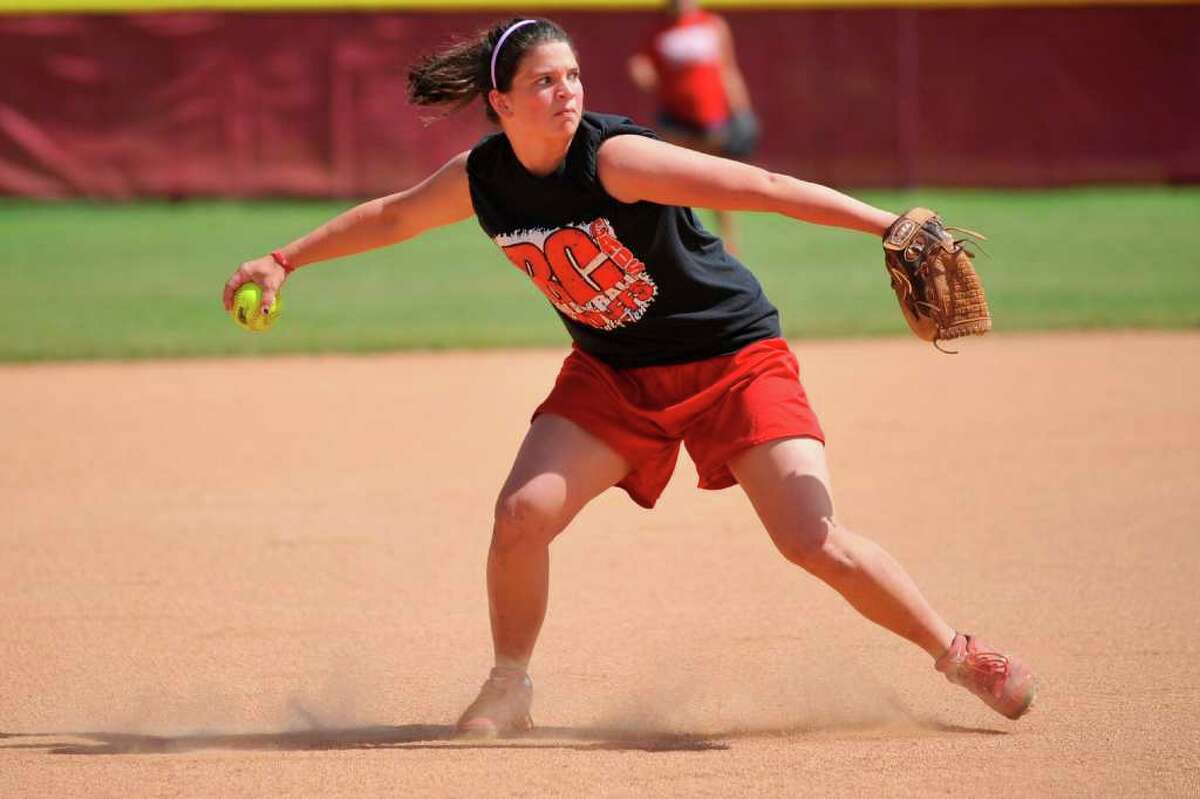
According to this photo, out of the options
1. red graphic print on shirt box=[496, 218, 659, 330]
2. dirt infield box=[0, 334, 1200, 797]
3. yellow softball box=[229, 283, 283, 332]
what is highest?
red graphic print on shirt box=[496, 218, 659, 330]

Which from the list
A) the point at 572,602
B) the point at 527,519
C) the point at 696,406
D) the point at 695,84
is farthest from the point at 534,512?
the point at 695,84

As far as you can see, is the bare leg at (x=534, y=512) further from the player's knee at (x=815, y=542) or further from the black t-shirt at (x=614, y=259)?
the player's knee at (x=815, y=542)

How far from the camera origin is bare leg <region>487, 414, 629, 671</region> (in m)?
4.09

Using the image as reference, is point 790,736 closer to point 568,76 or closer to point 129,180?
point 568,76

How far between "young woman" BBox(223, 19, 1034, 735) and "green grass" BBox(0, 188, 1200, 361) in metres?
5.84

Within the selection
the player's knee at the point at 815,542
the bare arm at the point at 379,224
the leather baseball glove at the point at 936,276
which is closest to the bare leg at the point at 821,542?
the player's knee at the point at 815,542

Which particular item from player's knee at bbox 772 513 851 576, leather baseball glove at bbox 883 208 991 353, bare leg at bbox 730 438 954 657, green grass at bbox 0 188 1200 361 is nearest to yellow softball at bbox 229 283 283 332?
bare leg at bbox 730 438 954 657

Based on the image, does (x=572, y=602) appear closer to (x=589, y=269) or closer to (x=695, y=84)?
(x=589, y=269)

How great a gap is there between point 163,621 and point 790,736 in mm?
1960

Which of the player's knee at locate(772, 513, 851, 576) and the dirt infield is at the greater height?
the player's knee at locate(772, 513, 851, 576)

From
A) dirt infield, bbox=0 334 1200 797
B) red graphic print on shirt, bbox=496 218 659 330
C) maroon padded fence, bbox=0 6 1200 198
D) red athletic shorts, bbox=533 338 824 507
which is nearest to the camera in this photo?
dirt infield, bbox=0 334 1200 797

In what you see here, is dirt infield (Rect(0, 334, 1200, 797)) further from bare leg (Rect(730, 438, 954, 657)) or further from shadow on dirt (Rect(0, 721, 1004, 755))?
bare leg (Rect(730, 438, 954, 657))

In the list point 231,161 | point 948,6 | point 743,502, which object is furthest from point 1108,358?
point 231,161

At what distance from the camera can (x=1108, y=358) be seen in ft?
30.2
